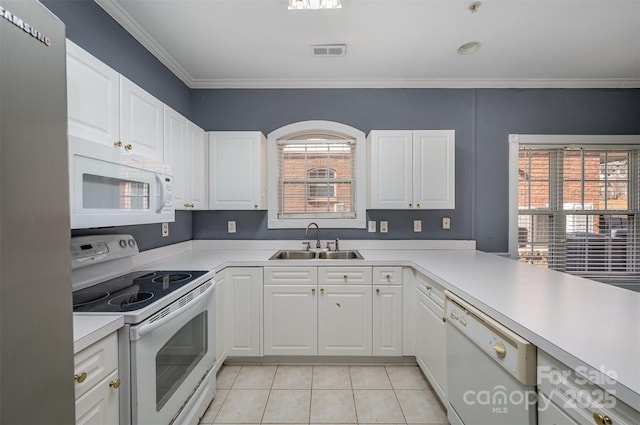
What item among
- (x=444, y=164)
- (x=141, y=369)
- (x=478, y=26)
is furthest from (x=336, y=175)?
(x=141, y=369)

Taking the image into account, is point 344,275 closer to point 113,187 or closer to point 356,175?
point 356,175

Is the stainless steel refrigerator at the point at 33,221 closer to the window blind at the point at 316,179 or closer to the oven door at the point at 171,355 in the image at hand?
the oven door at the point at 171,355

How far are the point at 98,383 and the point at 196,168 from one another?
1.75 m

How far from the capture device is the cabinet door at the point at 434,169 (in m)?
2.50

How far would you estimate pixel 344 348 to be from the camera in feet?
7.37

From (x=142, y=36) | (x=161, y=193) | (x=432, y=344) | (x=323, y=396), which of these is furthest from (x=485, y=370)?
(x=142, y=36)

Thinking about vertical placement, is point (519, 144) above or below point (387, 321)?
above

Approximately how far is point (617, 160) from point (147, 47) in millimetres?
4551

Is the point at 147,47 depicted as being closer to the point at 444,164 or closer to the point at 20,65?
the point at 20,65

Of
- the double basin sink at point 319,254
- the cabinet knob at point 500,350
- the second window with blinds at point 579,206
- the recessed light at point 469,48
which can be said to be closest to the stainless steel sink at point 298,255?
the double basin sink at point 319,254

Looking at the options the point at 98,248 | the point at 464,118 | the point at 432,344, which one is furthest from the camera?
the point at 464,118

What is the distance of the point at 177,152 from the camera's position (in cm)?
209

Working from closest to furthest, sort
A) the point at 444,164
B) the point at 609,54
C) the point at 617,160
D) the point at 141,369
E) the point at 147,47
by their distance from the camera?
1. the point at 141,369
2. the point at 147,47
3. the point at 609,54
4. the point at 444,164
5. the point at 617,160

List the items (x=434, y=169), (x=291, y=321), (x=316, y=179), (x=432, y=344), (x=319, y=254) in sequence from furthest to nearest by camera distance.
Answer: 1. (x=316, y=179)
2. (x=319, y=254)
3. (x=434, y=169)
4. (x=291, y=321)
5. (x=432, y=344)
